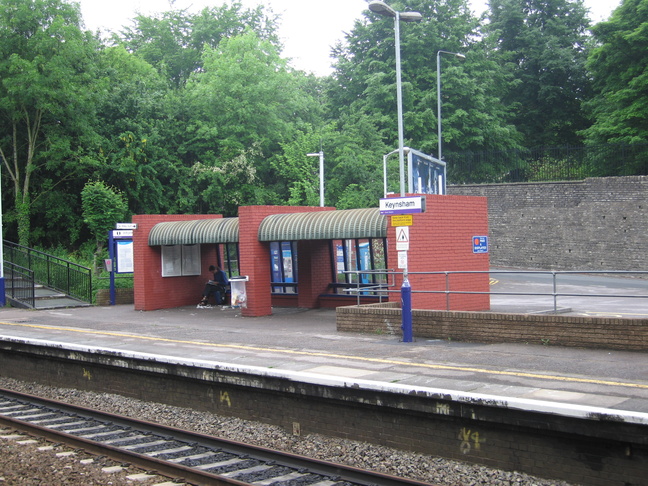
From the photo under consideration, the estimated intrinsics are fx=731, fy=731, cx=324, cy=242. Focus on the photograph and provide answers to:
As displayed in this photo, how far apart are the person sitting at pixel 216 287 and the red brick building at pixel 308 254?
1.14m

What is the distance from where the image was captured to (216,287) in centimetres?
2492

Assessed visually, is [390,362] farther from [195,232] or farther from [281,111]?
[281,111]

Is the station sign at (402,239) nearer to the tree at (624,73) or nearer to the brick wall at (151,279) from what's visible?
the brick wall at (151,279)

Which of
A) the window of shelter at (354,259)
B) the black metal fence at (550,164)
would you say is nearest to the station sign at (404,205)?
the window of shelter at (354,259)

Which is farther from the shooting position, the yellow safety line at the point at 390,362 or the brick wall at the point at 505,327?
the brick wall at the point at 505,327

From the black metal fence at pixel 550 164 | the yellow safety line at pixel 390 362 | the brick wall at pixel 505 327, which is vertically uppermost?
the black metal fence at pixel 550 164

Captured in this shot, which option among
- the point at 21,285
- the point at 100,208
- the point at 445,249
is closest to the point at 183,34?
the point at 100,208

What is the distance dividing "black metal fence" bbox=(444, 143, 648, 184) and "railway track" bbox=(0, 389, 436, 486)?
30860 mm

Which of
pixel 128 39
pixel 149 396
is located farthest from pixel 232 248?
pixel 128 39

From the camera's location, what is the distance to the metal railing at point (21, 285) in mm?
25359

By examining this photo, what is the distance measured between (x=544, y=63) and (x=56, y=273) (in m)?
35.7

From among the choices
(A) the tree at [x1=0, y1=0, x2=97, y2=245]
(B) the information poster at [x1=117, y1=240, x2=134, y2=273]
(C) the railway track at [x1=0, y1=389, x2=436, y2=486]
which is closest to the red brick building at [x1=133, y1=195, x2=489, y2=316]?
(B) the information poster at [x1=117, y1=240, x2=134, y2=273]

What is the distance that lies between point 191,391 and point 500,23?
4565cm

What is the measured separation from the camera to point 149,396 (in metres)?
13.3
